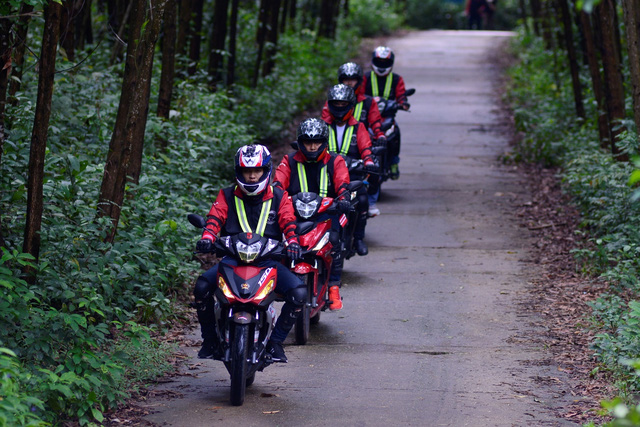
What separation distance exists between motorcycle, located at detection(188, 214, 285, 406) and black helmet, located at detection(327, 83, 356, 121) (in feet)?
14.7

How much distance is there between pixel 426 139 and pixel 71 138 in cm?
1122

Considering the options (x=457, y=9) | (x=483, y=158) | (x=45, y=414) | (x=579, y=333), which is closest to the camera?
(x=45, y=414)

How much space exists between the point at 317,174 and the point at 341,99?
2.06 meters

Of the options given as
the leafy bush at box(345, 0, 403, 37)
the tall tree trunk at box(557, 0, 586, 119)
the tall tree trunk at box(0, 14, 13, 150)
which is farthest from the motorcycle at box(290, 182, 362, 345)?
the leafy bush at box(345, 0, 403, 37)

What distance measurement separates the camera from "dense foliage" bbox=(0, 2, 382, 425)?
6418 millimetres

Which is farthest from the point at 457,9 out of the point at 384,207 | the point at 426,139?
the point at 384,207

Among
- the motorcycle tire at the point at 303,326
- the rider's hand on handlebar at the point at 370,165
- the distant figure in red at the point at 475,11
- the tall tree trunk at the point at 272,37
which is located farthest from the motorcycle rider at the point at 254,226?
the distant figure in red at the point at 475,11

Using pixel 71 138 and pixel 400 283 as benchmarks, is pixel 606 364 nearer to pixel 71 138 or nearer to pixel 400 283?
pixel 400 283

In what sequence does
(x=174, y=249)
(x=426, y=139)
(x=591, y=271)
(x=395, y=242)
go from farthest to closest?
1. (x=426, y=139)
2. (x=395, y=242)
3. (x=591, y=271)
4. (x=174, y=249)

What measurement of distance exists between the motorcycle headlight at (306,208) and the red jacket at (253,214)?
1.05 metres

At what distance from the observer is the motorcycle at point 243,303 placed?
6.78 m

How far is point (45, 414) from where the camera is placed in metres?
6.00

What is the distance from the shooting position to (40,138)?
7.59 metres

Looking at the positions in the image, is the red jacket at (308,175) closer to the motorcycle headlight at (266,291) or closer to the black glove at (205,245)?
the black glove at (205,245)
